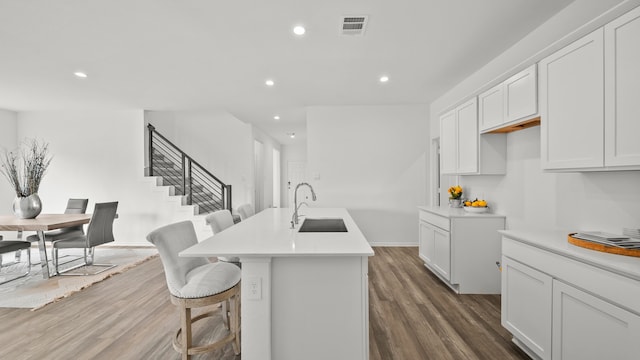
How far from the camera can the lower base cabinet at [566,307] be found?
1.22m

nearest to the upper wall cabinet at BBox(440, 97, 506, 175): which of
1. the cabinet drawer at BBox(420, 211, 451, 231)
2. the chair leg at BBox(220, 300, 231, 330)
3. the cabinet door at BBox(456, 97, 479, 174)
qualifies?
the cabinet door at BBox(456, 97, 479, 174)

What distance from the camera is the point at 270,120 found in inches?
254

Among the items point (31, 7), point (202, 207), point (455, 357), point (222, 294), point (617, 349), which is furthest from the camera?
point (202, 207)

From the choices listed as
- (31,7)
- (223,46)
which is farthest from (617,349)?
(31,7)

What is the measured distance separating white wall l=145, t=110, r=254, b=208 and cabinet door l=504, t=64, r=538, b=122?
19.0 ft

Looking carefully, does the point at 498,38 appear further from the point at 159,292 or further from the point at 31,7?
the point at 159,292

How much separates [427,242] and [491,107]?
1826mm

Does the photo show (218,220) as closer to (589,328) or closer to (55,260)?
(589,328)

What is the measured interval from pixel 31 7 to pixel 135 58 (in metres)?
0.94

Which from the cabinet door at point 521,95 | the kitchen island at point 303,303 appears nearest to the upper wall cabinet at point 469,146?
the cabinet door at point 521,95

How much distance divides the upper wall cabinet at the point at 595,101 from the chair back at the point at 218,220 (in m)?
2.71

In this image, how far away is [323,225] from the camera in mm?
2506

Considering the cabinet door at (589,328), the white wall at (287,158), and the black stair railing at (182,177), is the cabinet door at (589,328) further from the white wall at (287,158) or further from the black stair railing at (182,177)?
the white wall at (287,158)

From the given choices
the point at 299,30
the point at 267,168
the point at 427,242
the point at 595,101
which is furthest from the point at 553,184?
the point at 267,168
